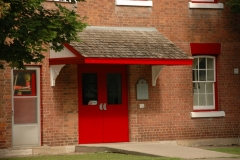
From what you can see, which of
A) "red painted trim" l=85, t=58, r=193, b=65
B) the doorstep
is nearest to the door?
the doorstep

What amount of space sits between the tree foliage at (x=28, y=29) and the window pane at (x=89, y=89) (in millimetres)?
5203

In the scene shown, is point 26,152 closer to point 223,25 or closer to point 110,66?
point 110,66

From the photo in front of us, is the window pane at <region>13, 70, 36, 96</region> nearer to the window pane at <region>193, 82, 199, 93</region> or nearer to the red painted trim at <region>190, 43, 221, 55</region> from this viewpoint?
the red painted trim at <region>190, 43, 221, 55</region>

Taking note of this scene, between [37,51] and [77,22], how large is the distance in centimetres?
106

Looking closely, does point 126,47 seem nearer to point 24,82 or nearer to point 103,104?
point 103,104

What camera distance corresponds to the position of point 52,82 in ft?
63.2

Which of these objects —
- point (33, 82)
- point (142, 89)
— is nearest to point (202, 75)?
point (142, 89)

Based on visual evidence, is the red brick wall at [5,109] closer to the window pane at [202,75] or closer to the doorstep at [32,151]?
the doorstep at [32,151]

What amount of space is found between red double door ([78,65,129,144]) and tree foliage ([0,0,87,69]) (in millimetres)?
5158

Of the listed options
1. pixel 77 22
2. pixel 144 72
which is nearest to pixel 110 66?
pixel 144 72

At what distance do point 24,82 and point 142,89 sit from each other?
142 inches

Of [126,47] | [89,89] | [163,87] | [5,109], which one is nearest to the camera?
[5,109]

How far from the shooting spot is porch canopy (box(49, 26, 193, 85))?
60.1 ft

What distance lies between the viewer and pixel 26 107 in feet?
63.2
